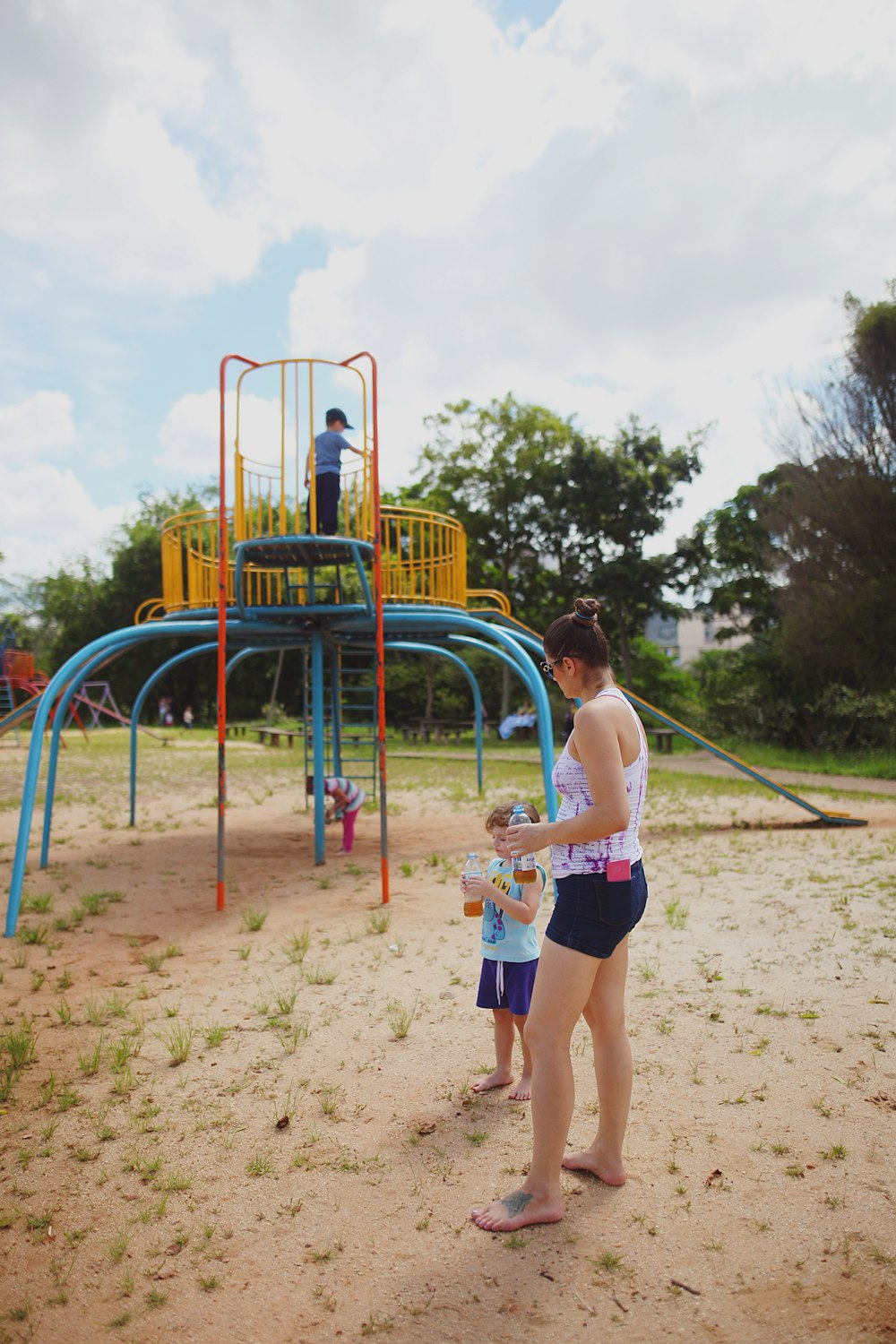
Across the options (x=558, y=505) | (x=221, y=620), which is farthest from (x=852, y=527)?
(x=221, y=620)

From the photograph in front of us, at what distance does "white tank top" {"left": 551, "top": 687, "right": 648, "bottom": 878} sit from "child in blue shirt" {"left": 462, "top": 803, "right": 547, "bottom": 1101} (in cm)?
69

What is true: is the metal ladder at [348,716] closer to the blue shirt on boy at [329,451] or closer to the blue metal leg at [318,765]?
the blue metal leg at [318,765]

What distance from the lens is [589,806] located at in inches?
104

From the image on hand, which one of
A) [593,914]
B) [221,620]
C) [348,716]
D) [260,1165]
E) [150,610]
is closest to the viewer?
[593,914]

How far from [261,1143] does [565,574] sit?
24.6 m

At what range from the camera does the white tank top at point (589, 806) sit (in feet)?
8.57

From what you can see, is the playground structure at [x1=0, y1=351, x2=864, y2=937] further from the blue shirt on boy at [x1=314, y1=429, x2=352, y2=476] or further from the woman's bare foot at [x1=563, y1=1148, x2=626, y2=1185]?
the woman's bare foot at [x1=563, y1=1148, x2=626, y2=1185]

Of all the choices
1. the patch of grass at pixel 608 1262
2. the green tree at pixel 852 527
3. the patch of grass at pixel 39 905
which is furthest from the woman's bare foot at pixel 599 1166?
the green tree at pixel 852 527

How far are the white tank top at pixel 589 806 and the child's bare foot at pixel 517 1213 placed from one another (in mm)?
922

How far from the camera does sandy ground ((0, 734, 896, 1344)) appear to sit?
2363 mm

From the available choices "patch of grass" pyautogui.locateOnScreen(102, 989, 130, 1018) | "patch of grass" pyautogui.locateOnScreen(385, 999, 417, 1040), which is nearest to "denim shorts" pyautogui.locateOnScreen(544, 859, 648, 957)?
"patch of grass" pyautogui.locateOnScreen(385, 999, 417, 1040)

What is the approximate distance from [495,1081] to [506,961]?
49cm

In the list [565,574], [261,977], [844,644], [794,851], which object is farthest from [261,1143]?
[565,574]

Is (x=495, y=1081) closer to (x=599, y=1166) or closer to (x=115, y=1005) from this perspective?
(x=599, y=1166)
